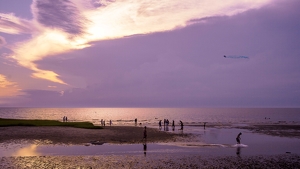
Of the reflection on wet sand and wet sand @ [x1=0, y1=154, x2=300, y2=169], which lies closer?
wet sand @ [x1=0, y1=154, x2=300, y2=169]

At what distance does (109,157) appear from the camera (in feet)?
94.1

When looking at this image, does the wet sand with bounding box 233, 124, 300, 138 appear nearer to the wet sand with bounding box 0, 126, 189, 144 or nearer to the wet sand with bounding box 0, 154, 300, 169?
the wet sand with bounding box 0, 126, 189, 144

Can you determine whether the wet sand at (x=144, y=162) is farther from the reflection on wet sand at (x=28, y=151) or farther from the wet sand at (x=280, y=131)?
the wet sand at (x=280, y=131)

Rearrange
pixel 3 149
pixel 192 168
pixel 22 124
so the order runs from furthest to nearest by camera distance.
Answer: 1. pixel 22 124
2. pixel 3 149
3. pixel 192 168

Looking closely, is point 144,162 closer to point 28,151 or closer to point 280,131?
point 28,151

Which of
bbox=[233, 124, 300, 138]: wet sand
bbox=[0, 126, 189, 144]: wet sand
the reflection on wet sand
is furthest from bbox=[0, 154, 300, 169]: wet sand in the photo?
bbox=[233, 124, 300, 138]: wet sand

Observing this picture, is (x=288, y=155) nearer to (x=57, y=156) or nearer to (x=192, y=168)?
(x=192, y=168)

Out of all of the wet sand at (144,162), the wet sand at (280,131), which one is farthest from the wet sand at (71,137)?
the wet sand at (280,131)

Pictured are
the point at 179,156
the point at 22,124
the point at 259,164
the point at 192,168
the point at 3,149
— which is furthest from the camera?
the point at 22,124

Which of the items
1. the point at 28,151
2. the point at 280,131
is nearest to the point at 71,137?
the point at 28,151

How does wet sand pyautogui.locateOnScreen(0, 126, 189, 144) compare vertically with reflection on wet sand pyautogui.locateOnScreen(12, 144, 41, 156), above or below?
above

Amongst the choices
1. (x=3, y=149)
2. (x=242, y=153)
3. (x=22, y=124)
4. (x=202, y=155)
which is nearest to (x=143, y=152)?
(x=202, y=155)

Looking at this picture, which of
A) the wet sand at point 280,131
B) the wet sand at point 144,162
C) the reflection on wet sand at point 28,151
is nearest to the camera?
the wet sand at point 144,162

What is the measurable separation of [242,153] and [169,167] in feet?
44.0
